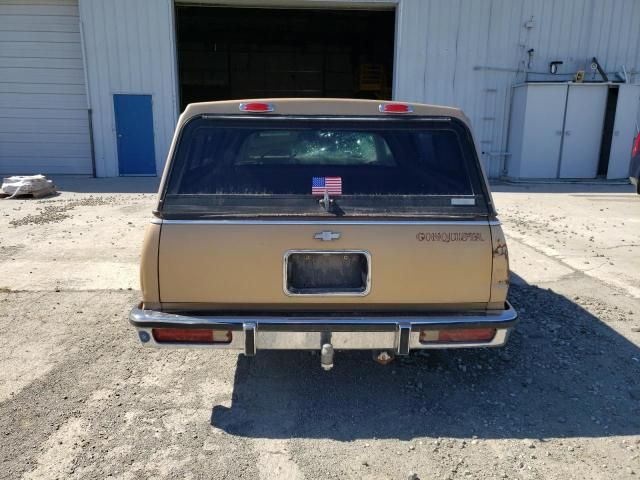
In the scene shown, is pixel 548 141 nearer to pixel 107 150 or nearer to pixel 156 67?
pixel 156 67

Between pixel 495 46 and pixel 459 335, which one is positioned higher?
pixel 495 46

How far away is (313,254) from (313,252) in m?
0.03

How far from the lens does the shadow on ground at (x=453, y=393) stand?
2977 mm

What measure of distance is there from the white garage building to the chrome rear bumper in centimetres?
1223

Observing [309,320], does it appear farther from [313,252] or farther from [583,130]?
[583,130]

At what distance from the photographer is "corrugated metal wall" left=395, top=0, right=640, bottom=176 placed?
1402cm

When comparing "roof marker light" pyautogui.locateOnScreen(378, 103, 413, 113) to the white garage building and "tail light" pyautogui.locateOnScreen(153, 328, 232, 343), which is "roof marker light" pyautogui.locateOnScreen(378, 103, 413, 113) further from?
the white garage building

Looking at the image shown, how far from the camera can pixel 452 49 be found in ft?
46.6

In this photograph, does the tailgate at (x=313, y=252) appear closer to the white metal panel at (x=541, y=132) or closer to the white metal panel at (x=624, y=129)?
the white metal panel at (x=541, y=132)

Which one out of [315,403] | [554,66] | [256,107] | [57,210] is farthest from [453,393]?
[554,66]

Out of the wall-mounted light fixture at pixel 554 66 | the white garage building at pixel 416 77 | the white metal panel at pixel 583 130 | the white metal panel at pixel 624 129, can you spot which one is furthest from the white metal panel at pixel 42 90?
the white metal panel at pixel 624 129

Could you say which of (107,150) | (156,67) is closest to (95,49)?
(156,67)

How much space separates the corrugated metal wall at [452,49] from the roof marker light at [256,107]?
38.7 ft

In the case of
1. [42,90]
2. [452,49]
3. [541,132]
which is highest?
[452,49]
